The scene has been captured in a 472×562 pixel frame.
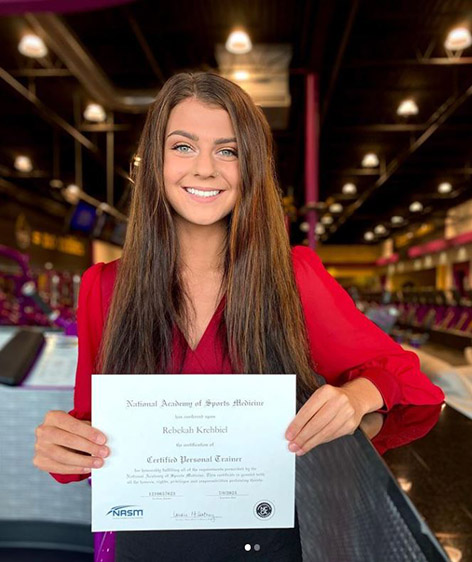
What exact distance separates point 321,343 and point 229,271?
0.78 feet

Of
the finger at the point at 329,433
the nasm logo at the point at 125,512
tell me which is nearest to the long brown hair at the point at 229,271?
the finger at the point at 329,433

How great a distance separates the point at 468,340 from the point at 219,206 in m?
10.8

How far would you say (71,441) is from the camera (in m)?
0.69

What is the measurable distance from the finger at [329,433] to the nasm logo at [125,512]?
22cm

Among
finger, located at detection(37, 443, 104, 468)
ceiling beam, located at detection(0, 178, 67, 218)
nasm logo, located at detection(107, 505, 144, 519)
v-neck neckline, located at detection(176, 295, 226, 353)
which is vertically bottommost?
nasm logo, located at detection(107, 505, 144, 519)

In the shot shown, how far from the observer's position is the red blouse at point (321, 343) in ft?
3.08

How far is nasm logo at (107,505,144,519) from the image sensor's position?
671 millimetres

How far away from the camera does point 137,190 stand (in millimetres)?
968

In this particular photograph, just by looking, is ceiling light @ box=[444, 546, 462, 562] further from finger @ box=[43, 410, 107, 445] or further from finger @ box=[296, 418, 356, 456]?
finger @ box=[43, 410, 107, 445]

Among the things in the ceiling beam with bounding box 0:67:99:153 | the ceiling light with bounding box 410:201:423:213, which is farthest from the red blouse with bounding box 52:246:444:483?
the ceiling light with bounding box 410:201:423:213

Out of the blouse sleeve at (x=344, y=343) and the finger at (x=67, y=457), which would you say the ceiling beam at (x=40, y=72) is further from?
the finger at (x=67, y=457)

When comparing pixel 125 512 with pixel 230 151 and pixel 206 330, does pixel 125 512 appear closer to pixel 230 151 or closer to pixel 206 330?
pixel 206 330

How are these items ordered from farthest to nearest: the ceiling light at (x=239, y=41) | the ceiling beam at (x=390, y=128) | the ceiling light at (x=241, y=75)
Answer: the ceiling beam at (x=390, y=128)
the ceiling light at (x=241, y=75)
the ceiling light at (x=239, y=41)

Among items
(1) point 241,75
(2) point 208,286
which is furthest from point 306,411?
(1) point 241,75
